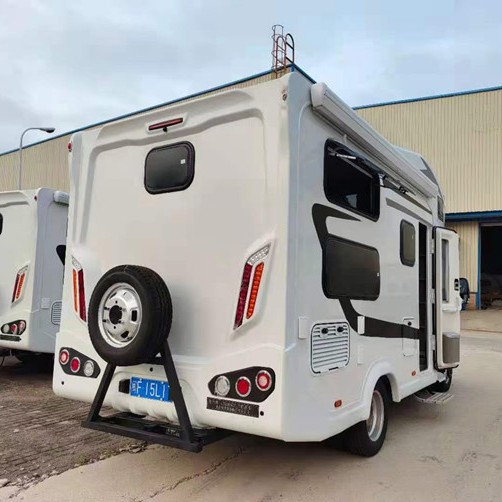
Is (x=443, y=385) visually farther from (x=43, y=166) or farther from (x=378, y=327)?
(x=43, y=166)

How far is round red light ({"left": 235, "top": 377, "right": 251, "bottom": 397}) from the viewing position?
3322 millimetres

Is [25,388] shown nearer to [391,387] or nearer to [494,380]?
[391,387]

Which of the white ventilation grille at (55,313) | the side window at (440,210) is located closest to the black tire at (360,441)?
the side window at (440,210)

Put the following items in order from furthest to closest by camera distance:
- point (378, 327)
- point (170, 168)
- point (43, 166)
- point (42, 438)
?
1. point (43, 166)
2. point (42, 438)
3. point (378, 327)
4. point (170, 168)

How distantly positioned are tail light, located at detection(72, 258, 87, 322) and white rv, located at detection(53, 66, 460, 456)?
13 mm

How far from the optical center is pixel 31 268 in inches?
271

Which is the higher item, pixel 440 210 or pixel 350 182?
pixel 440 210

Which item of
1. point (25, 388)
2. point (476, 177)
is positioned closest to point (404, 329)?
point (25, 388)

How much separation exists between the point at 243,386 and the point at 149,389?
781 mm

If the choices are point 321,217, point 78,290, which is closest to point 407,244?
point 321,217

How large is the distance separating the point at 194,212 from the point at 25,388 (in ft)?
15.2

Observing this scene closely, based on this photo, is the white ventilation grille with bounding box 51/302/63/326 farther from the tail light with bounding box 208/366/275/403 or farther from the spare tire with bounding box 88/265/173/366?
the tail light with bounding box 208/366/275/403

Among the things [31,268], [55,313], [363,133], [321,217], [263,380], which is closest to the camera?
[263,380]

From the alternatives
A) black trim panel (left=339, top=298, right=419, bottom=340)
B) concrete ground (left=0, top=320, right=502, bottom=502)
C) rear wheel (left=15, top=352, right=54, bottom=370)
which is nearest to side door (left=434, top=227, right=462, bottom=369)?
black trim panel (left=339, top=298, right=419, bottom=340)
